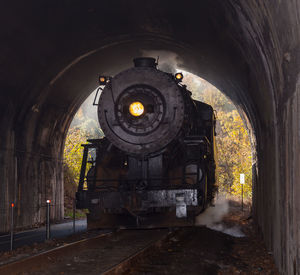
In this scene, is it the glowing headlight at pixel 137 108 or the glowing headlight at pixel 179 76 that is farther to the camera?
the glowing headlight at pixel 179 76

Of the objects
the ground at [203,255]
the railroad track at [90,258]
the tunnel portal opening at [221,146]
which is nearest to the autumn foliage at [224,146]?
the tunnel portal opening at [221,146]

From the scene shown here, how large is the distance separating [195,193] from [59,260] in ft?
10.1

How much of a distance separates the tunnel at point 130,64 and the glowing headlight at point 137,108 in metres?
2.23

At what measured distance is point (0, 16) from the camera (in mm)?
9914

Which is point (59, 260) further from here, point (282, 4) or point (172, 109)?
point (282, 4)

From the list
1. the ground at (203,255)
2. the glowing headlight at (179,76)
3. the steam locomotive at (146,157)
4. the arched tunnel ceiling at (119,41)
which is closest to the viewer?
the ground at (203,255)

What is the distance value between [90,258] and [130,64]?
10.1 m

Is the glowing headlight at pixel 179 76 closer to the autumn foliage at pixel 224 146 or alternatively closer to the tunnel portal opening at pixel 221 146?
the tunnel portal opening at pixel 221 146

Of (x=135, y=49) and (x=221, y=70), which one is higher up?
(x=135, y=49)

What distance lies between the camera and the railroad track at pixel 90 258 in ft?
20.1

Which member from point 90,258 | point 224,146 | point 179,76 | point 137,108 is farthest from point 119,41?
point 224,146

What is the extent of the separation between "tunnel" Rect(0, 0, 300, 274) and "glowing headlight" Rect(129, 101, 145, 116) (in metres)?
2.23

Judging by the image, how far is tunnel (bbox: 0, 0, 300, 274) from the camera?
15.7 feet

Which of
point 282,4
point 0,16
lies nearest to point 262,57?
point 282,4
